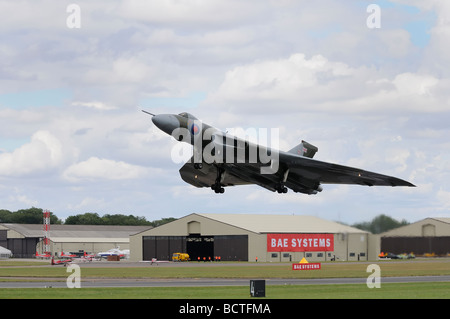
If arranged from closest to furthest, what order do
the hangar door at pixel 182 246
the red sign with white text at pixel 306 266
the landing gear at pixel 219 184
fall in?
the landing gear at pixel 219 184 < the red sign with white text at pixel 306 266 < the hangar door at pixel 182 246

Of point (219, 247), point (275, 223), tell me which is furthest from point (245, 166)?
point (219, 247)

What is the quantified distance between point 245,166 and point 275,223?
72.5m

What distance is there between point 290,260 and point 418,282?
53928 mm

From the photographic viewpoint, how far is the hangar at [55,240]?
158 metres

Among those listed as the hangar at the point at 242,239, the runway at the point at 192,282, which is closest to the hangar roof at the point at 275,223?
the hangar at the point at 242,239

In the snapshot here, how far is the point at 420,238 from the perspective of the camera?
175ft

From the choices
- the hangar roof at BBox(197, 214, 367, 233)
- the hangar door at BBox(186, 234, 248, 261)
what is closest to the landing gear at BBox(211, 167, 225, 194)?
the hangar roof at BBox(197, 214, 367, 233)

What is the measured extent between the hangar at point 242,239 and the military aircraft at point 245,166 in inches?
2188

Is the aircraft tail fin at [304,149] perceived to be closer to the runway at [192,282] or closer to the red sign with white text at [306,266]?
the runway at [192,282]

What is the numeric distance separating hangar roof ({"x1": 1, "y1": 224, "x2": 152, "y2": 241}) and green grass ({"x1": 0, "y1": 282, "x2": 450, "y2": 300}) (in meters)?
115

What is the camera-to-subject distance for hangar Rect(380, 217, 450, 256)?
46.6m

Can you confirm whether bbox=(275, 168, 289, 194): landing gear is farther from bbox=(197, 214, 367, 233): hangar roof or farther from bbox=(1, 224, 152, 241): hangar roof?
bbox=(1, 224, 152, 241): hangar roof

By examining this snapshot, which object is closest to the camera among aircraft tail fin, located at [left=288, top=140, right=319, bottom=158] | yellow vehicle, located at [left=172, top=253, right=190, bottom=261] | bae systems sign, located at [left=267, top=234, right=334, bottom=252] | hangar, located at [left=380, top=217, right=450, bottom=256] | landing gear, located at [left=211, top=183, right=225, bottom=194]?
landing gear, located at [left=211, top=183, right=225, bottom=194]
